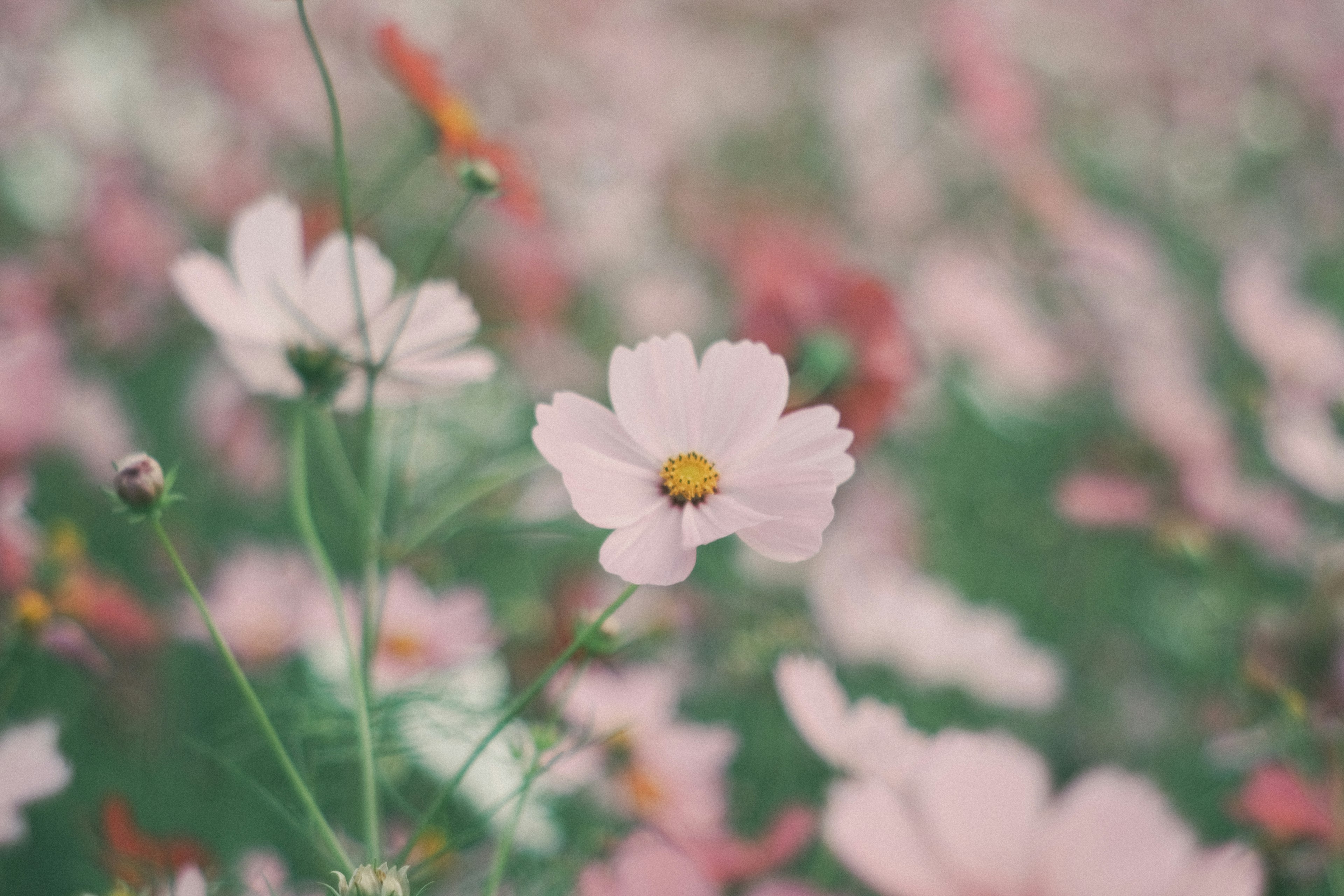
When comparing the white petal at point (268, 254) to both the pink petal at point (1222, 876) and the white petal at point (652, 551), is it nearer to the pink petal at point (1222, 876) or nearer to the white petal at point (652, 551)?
the white petal at point (652, 551)

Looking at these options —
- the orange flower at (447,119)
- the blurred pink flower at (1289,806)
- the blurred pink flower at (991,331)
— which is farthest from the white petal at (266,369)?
the blurred pink flower at (991,331)

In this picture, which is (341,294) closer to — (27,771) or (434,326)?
(434,326)

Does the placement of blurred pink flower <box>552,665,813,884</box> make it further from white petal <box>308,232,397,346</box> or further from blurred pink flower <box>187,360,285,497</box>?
blurred pink flower <box>187,360,285,497</box>

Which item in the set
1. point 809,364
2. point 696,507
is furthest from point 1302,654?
point 696,507

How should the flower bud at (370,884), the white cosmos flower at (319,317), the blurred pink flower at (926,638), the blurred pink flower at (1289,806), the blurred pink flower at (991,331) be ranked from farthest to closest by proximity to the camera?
the blurred pink flower at (991,331) → the blurred pink flower at (926,638) → the blurred pink flower at (1289,806) → the white cosmos flower at (319,317) → the flower bud at (370,884)

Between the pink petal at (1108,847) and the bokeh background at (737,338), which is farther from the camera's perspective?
the bokeh background at (737,338)

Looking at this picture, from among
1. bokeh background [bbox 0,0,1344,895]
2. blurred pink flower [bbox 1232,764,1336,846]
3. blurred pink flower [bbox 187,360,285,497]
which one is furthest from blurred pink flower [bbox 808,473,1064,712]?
blurred pink flower [bbox 187,360,285,497]
